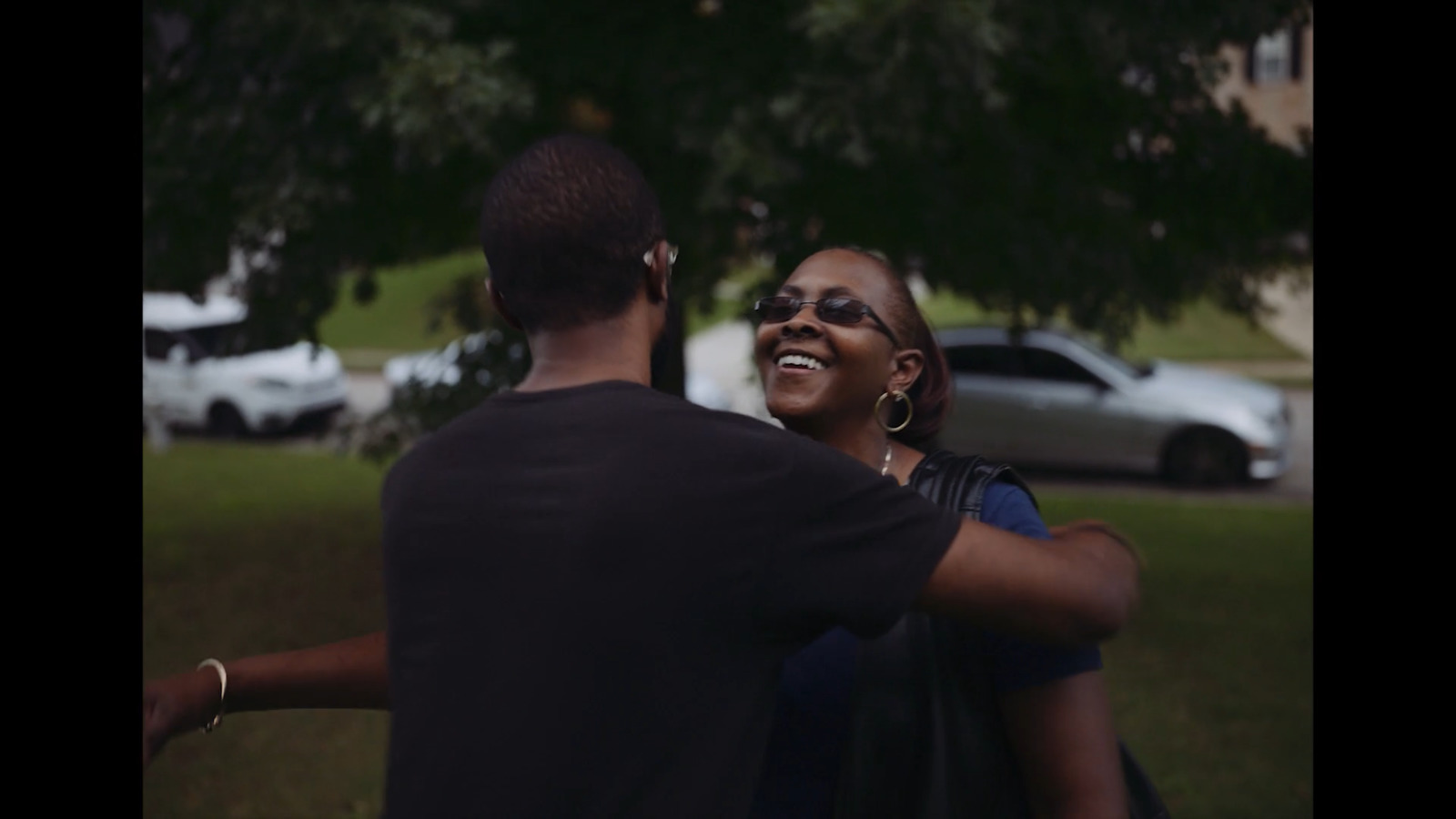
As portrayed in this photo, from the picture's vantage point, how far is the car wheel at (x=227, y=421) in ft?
63.9

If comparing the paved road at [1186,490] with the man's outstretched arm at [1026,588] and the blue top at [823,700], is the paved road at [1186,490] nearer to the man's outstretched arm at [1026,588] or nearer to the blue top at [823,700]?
the blue top at [823,700]

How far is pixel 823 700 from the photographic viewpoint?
227 cm

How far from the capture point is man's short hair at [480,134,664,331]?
1.89 metres

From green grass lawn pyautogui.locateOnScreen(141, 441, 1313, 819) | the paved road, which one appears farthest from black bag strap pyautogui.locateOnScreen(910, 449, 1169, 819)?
the paved road

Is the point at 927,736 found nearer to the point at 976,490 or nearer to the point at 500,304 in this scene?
the point at 976,490

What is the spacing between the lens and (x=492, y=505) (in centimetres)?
179

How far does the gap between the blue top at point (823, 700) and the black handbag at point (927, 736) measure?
34mm

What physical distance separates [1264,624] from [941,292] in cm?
335

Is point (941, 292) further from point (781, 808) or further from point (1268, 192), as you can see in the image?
point (781, 808)

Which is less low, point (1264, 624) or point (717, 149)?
point (717, 149)

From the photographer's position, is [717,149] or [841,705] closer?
[841,705]

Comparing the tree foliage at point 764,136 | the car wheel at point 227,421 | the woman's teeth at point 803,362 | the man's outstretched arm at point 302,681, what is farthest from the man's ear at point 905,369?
the car wheel at point 227,421

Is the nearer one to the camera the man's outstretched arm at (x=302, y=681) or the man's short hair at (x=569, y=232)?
the man's short hair at (x=569, y=232)

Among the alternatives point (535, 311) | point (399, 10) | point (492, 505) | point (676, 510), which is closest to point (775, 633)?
point (676, 510)
